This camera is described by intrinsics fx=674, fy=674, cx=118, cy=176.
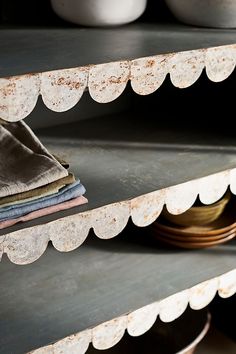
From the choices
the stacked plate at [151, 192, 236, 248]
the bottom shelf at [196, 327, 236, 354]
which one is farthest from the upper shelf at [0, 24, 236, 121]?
the bottom shelf at [196, 327, 236, 354]

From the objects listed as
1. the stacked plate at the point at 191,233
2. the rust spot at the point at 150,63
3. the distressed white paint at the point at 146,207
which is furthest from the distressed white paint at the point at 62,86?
the stacked plate at the point at 191,233

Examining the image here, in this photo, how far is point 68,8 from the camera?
1.14 metres

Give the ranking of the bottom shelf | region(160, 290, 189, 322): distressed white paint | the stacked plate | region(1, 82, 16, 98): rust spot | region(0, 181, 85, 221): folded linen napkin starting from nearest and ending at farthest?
1. region(1, 82, 16, 98): rust spot
2. region(0, 181, 85, 221): folded linen napkin
3. region(160, 290, 189, 322): distressed white paint
4. the stacked plate
5. the bottom shelf

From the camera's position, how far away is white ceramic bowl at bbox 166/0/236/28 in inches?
46.0

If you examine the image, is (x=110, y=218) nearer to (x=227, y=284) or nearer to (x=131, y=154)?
(x=131, y=154)

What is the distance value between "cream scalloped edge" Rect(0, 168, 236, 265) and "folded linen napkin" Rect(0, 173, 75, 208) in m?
0.05

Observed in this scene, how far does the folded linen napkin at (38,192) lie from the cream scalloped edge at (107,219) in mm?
45

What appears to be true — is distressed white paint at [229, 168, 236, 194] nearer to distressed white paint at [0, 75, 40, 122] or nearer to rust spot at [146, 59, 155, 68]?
rust spot at [146, 59, 155, 68]

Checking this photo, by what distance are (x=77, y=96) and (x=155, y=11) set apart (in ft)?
1.48

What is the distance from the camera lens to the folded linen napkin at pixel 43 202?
37.9 inches

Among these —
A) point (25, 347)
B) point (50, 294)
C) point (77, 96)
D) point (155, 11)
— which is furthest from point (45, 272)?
point (155, 11)

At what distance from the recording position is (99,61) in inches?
37.9

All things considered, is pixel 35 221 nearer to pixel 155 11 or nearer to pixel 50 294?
pixel 50 294

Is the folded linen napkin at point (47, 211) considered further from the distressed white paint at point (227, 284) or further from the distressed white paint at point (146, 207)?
the distressed white paint at point (227, 284)
